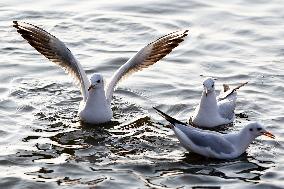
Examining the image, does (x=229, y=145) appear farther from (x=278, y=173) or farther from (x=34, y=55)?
(x=34, y=55)

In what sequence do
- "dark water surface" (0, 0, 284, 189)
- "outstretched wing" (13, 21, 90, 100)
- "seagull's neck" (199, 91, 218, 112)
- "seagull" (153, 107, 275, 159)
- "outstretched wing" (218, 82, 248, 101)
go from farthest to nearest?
1. "outstretched wing" (218, 82, 248, 101)
2. "outstretched wing" (13, 21, 90, 100)
3. "seagull's neck" (199, 91, 218, 112)
4. "seagull" (153, 107, 275, 159)
5. "dark water surface" (0, 0, 284, 189)

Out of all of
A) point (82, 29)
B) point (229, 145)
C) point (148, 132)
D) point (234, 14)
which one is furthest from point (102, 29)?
point (229, 145)

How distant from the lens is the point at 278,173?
40.1 ft

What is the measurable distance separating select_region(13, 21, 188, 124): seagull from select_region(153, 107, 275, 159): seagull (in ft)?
5.98

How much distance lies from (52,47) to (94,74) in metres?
1.01

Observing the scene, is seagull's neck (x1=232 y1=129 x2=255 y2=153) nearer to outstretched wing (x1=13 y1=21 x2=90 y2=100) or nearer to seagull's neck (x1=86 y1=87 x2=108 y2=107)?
seagull's neck (x1=86 y1=87 x2=108 y2=107)

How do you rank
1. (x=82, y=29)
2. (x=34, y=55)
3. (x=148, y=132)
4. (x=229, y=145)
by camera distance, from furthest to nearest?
(x=82, y=29) → (x=34, y=55) → (x=148, y=132) → (x=229, y=145)

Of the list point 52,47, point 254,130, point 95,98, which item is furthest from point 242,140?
point 52,47

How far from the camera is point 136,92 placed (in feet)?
51.7

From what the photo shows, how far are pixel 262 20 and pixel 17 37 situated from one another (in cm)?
562

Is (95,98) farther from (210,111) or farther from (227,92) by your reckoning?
(227,92)

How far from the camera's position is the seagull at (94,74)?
14.3m

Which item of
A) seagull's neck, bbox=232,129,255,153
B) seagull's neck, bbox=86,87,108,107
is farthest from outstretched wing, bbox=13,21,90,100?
seagull's neck, bbox=232,129,255,153

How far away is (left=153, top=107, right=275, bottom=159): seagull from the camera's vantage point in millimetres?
12664
